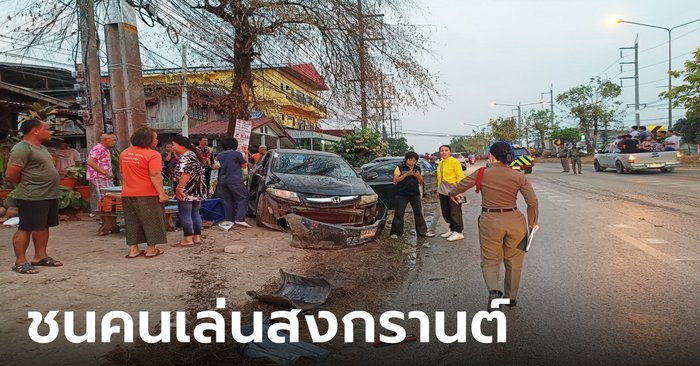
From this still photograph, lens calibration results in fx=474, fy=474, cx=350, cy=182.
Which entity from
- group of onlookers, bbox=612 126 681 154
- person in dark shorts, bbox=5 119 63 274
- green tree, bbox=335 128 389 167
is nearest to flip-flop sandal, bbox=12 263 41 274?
person in dark shorts, bbox=5 119 63 274

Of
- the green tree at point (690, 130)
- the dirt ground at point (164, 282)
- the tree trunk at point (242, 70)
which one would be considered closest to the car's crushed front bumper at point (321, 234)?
the dirt ground at point (164, 282)

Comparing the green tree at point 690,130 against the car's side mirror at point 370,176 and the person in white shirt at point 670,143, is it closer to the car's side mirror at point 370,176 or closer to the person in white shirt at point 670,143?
the person in white shirt at point 670,143

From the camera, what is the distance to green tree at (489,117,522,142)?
7150 cm

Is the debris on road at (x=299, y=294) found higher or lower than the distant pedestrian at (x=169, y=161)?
lower

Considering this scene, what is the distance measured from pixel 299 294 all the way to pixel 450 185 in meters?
4.16

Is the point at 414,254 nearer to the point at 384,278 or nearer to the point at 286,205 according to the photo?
the point at 384,278

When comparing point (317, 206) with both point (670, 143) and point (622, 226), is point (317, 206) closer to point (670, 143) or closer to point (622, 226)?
point (622, 226)

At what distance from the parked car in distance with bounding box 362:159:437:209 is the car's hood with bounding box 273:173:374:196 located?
0.77m

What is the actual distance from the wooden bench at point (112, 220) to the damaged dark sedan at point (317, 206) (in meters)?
1.38

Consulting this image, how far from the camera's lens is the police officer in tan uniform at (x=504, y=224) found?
4.49 meters

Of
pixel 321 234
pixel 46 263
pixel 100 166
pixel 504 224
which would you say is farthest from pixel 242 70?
pixel 504 224

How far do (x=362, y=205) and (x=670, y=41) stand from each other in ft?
101

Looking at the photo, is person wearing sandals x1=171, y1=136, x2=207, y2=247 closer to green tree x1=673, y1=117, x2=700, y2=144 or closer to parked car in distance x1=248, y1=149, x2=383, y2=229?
parked car in distance x1=248, y1=149, x2=383, y2=229

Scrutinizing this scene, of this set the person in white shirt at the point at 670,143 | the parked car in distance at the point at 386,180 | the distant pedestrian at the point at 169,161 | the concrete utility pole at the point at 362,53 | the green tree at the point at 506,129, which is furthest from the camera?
the green tree at the point at 506,129
